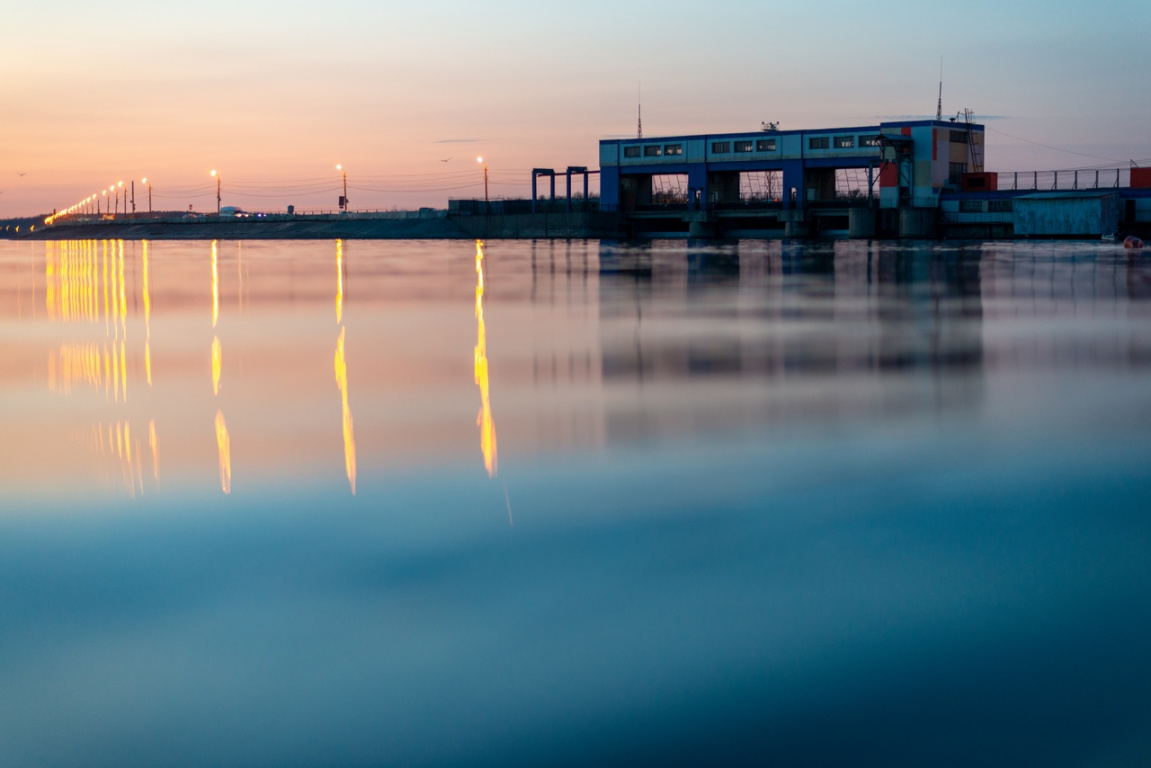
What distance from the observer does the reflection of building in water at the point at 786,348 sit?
11.9 metres

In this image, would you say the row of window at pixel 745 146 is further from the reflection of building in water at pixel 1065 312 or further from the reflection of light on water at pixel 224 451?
the reflection of light on water at pixel 224 451

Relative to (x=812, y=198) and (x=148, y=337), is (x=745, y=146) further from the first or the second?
(x=148, y=337)

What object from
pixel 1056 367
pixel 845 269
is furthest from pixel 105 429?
pixel 845 269

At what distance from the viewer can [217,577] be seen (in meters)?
6.37

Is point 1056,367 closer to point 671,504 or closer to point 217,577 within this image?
point 671,504

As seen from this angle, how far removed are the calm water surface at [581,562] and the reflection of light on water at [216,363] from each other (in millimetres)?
241

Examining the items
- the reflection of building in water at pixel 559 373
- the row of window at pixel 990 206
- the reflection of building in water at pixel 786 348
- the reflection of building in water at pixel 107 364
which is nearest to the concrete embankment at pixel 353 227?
the row of window at pixel 990 206

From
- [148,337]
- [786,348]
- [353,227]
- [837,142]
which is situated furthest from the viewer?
[353,227]

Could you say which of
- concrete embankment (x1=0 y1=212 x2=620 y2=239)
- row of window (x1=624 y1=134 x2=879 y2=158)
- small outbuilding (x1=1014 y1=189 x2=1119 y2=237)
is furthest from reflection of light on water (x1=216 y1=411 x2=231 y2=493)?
concrete embankment (x1=0 y1=212 x2=620 y2=239)

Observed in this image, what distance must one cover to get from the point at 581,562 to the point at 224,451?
171 inches

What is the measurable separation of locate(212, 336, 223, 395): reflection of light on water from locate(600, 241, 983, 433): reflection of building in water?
172 inches

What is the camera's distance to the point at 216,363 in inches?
634

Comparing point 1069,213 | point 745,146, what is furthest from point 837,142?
point 1069,213

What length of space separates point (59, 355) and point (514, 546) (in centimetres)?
1275
